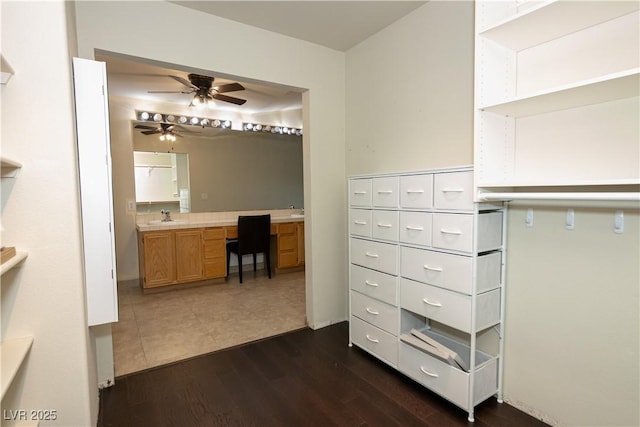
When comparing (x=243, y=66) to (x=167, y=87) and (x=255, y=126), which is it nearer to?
(x=167, y=87)

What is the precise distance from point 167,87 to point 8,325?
11.0 feet

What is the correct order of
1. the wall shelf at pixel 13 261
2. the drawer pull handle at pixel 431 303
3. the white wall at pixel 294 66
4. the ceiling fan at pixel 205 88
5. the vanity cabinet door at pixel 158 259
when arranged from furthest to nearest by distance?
the vanity cabinet door at pixel 158 259 → the ceiling fan at pixel 205 88 → the white wall at pixel 294 66 → the drawer pull handle at pixel 431 303 → the wall shelf at pixel 13 261

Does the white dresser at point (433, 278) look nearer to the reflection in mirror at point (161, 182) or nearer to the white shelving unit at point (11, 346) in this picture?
the white shelving unit at point (11, 346)

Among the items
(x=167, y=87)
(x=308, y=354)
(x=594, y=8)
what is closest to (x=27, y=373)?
(x=308, y=354)

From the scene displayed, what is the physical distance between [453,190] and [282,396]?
1.60m

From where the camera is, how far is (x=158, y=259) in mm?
3885

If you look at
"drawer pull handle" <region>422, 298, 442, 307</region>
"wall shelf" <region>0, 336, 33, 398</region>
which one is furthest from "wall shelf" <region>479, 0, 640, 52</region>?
"wall shelf" <region>0, 336, 33, 398</region>

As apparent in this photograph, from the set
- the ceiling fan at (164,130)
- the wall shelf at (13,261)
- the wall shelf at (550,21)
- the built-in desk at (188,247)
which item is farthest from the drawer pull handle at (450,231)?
the ceiling fan at (164,130)

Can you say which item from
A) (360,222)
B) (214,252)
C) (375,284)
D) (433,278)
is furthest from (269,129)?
(433,278)

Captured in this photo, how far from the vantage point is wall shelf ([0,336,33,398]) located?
1015 mm

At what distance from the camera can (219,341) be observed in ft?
8.82

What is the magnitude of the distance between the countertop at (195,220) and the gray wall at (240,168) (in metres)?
0.08

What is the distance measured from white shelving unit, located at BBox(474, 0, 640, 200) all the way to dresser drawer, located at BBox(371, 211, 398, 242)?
60cm

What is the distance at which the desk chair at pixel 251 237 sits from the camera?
4.35m
